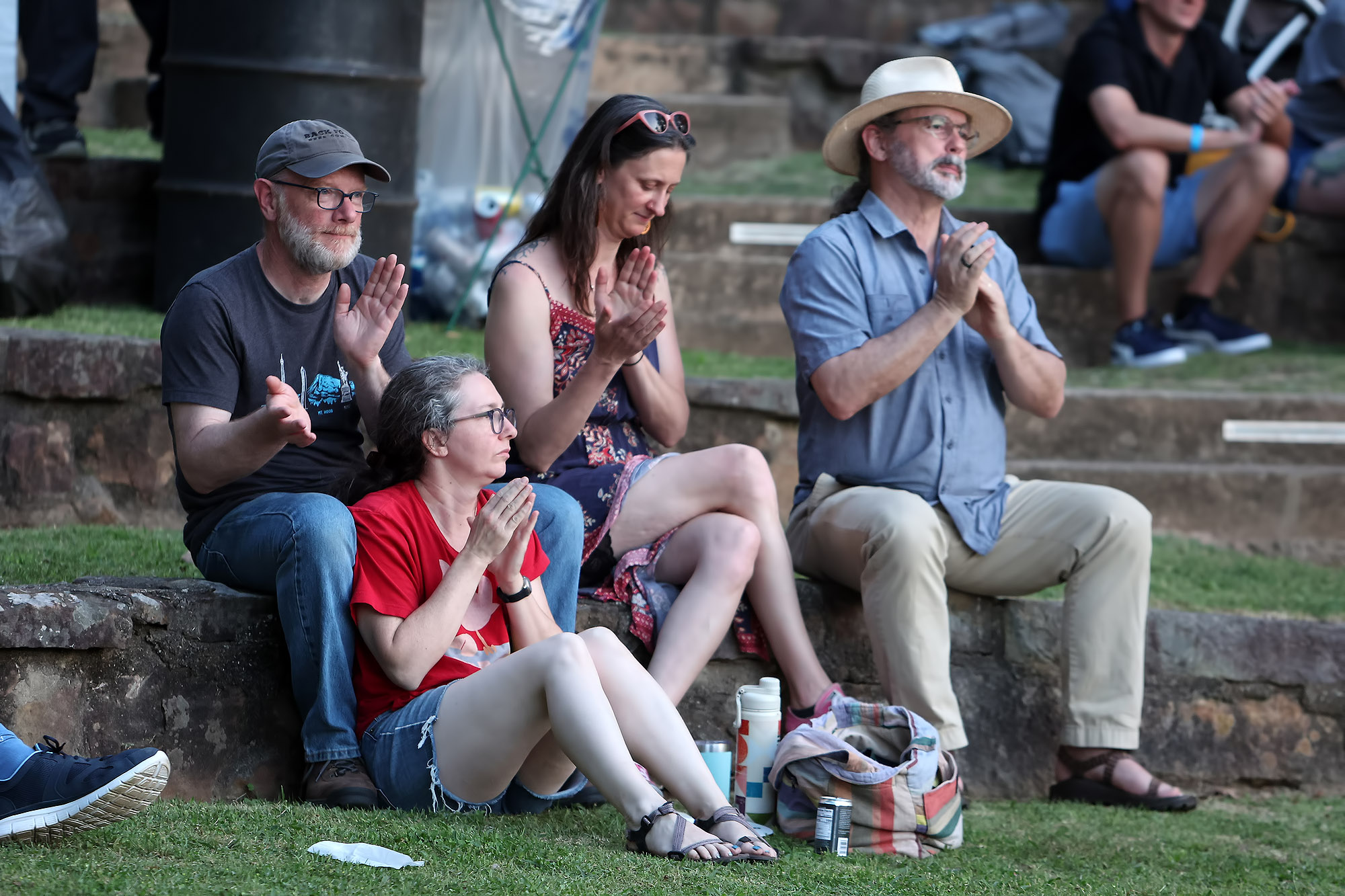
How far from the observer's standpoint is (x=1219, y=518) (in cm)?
508

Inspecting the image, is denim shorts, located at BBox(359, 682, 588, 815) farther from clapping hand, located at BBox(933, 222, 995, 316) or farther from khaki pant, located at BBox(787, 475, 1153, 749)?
clapping hand, located at BBox(933, 222, 995, 316)

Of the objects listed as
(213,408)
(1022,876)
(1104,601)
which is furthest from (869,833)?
(213,408)

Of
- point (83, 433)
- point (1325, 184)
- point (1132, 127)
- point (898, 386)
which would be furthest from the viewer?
point (1325, 184)

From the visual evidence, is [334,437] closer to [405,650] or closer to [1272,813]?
[405,650]

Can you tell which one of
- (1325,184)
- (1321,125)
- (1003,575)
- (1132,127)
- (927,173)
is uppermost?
(1321,125)

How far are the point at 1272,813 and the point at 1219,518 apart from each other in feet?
5.15

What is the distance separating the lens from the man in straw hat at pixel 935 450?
3434mm

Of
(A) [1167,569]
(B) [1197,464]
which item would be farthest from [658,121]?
(B) [1197,464]

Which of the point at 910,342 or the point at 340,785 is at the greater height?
the point at 910,342

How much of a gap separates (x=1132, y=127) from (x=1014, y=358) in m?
2.24

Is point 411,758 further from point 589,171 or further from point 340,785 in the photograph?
point 589,171

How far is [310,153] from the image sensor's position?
10.1ft

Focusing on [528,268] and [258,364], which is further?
[528,268]

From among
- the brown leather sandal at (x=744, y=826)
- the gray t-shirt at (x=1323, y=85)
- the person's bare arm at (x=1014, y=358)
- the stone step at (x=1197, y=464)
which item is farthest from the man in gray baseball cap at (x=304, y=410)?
the gray t-shirt at (x=1323, y=85)
